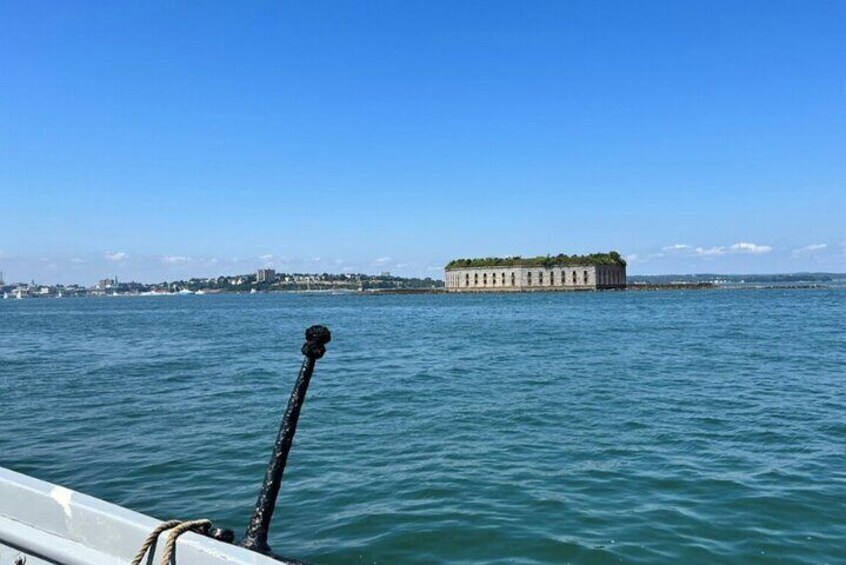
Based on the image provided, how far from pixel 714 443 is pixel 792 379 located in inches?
464

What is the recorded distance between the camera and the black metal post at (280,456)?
15.6 feet

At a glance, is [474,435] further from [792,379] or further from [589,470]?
[792,379]

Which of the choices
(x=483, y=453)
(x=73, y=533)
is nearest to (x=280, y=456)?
(x=73, y=533)

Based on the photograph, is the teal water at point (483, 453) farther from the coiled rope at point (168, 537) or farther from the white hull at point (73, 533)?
the coiled rope at point (168, 537)

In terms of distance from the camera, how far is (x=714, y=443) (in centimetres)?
1420

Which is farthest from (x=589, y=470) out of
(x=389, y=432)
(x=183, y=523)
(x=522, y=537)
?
(x=183, y=523)

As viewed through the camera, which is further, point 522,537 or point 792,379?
point 792,379

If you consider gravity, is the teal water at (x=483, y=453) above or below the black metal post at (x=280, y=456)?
below

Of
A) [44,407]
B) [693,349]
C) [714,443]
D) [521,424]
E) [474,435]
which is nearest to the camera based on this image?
[714,443]

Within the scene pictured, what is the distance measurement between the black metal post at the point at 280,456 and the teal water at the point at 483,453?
4.08 meters

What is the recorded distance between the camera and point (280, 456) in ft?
16.2

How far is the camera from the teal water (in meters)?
9.18

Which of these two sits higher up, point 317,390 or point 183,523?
point 183,523

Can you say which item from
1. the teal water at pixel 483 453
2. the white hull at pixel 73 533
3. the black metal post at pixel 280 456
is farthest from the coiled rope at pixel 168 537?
the teal water at pixel 483 453
